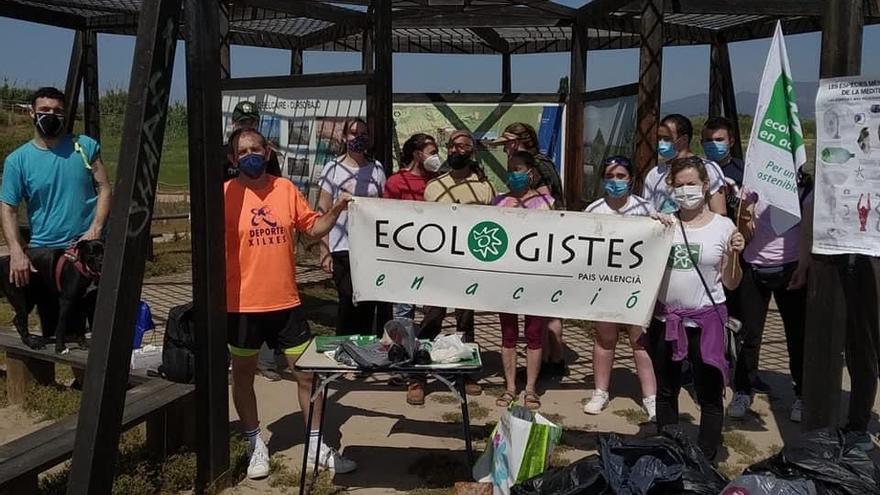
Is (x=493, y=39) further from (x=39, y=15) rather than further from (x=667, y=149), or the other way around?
(x=667, y=149)

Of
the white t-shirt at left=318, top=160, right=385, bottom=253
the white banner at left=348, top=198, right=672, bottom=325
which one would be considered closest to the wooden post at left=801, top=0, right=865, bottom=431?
the white banner at left=348, top=198, right=672, bottom=325

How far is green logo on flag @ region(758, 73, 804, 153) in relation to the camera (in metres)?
3.69

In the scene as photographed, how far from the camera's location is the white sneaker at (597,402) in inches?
207

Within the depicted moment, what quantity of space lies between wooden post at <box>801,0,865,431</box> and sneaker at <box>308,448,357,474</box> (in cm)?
244

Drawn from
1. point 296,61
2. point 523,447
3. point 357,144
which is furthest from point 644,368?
point 296,61

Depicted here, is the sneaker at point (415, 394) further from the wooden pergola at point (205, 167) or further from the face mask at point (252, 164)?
the face mask at point (252, 164)

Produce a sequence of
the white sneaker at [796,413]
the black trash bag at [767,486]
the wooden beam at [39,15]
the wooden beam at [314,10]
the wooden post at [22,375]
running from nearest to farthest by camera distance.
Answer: the black trash bag at [767,486] → the white sneaker at [796,413] → the wooden post at [22,375] → the wooden beam at [314,10] → the wooden beam at [39,15]

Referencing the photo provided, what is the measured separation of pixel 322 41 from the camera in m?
11.8

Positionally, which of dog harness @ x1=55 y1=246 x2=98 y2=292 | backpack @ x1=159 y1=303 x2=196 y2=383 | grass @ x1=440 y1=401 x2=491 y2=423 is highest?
dog harness @ x1=55 y1=246 x2=98 y2=292

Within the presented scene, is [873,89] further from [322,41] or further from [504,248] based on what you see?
[322,41]

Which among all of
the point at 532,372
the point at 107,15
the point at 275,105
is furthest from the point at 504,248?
the point at 107,15

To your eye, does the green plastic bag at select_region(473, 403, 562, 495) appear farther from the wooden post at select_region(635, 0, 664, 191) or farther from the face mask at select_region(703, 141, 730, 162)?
the wooden post at select_region(635, 0, 664, 191)

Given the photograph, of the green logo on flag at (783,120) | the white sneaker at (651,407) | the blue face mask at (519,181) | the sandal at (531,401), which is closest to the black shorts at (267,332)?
the blue face mask at (519,181)

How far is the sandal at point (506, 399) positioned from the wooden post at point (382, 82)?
186 cm
